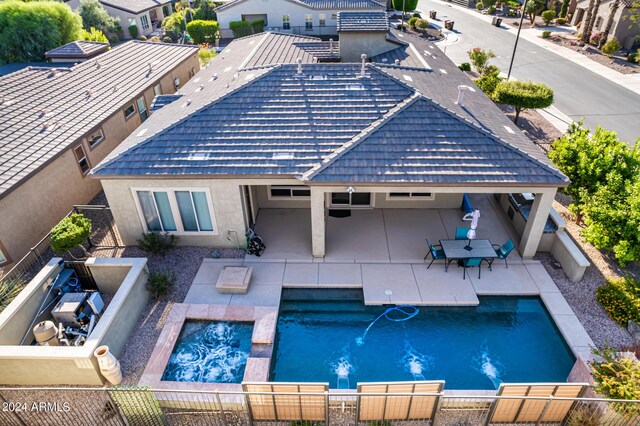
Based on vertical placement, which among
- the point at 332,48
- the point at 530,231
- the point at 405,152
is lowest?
the point at 530,231

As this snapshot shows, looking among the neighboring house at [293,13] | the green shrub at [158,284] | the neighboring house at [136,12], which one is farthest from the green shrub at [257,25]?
the green shrub at [158,284]

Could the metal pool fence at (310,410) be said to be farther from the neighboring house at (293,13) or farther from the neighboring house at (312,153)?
the neighboring house at (293,13)

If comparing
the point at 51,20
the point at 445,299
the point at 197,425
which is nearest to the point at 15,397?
the point at 197,425

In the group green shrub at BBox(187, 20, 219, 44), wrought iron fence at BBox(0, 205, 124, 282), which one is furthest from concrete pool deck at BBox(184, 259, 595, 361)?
green shrub at BBox(187, 20, 219, 44)

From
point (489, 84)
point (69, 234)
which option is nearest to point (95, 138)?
point (69, 234)

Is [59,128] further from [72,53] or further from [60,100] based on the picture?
[72,53]

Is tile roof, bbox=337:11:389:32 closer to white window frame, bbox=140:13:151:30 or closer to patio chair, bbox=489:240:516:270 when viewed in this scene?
patio chair, bbox=489:240:516:270

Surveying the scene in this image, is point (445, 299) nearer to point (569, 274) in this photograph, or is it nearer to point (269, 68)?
point (569, 274)
